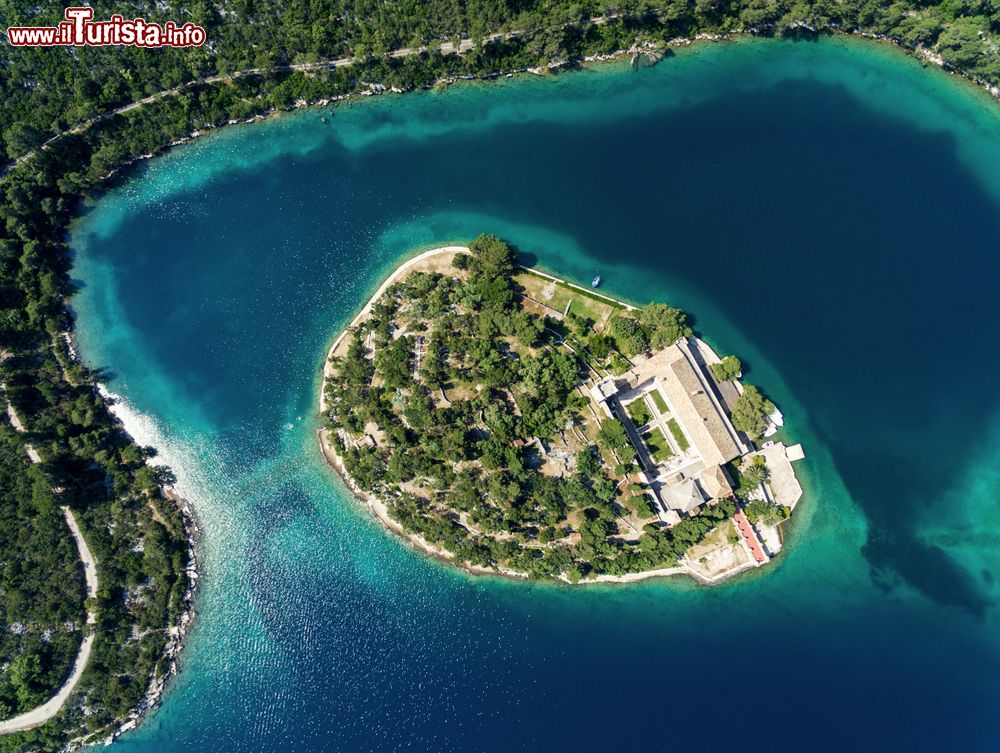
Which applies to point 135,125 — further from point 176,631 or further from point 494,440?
point 176,631

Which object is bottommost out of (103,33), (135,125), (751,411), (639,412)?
(639,412)

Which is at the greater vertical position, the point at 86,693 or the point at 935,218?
the point at 935,218

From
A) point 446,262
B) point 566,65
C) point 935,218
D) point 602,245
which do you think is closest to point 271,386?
point 446,262

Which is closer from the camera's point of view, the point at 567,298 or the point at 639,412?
the point at 639,412

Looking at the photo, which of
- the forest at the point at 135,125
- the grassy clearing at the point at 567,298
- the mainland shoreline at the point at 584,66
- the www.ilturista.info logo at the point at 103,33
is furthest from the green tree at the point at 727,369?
the www.ilturista.info logo at the point at 103,33

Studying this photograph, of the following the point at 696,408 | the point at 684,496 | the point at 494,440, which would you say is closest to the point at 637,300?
the point at 696,408

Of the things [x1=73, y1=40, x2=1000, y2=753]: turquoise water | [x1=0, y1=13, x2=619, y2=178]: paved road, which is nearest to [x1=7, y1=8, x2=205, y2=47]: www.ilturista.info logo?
[x1=0, y1=13, x2=619, y2=178]: paved road

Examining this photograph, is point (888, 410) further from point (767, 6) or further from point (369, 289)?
point (369, 289)
